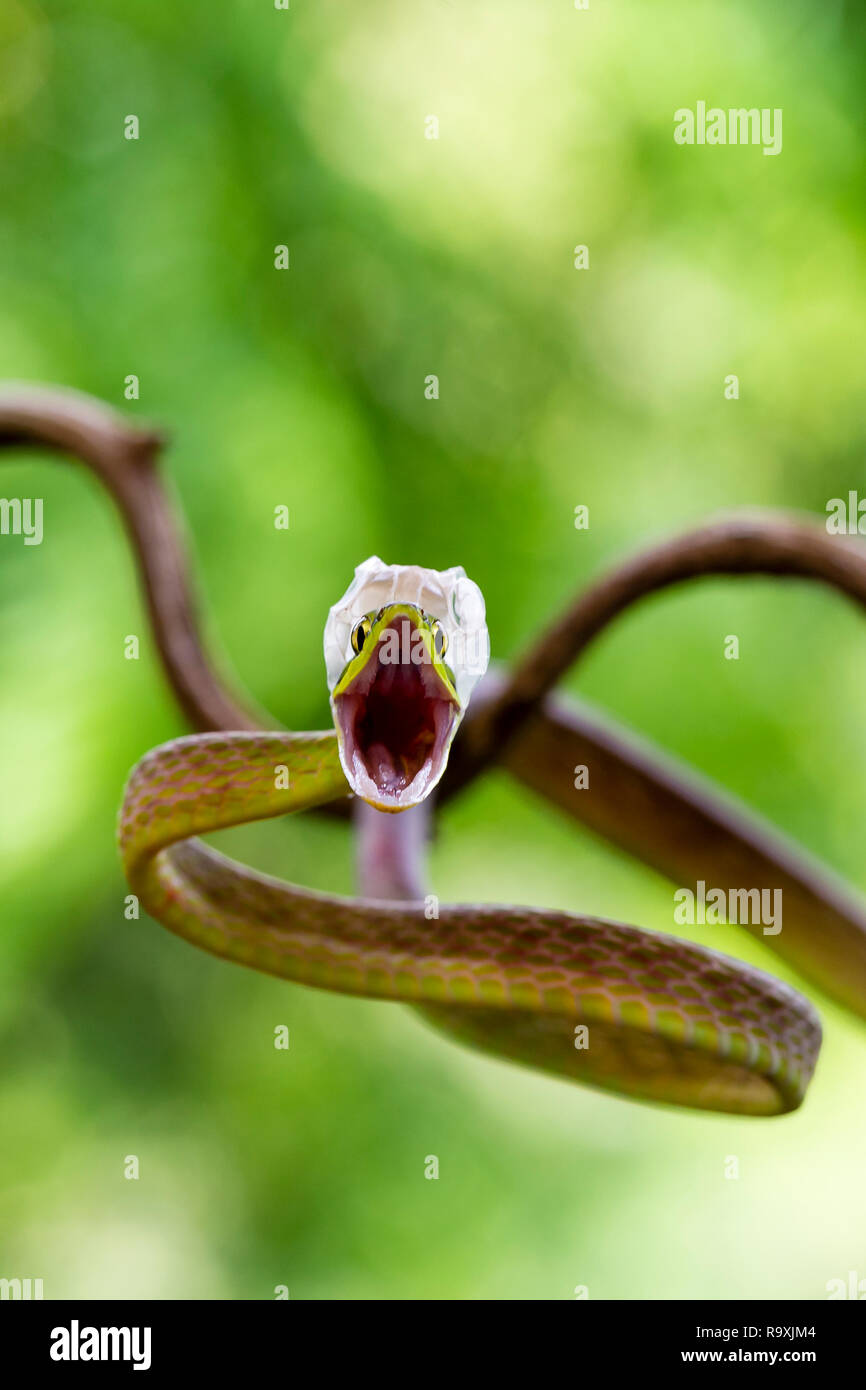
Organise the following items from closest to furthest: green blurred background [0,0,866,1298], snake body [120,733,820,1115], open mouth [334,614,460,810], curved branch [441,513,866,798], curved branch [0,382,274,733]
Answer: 1. open mouth [334,614,460,810]
2. snake body [120,733,820,1115]
3. curved branch [441,513,866,798]
4. curved branch [0,382,274,733]
5. green blurred background [0,0,866,1298]

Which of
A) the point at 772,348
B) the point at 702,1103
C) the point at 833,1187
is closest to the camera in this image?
the point at 702,1103

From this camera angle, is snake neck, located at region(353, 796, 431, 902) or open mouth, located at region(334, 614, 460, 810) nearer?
open mouth, located at region(334, 614, 460, 810)

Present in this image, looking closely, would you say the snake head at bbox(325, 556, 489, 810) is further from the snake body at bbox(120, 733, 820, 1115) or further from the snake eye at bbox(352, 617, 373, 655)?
the snake body at bbox(120, 733, 820, 1115)

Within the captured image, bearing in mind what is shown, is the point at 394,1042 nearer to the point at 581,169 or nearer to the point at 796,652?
the point at 796,652

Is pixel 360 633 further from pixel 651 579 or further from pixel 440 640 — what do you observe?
pixel 651 579

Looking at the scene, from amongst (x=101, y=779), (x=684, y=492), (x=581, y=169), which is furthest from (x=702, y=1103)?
(x=581, y=169)

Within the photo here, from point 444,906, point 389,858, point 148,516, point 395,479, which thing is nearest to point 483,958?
point 444,906

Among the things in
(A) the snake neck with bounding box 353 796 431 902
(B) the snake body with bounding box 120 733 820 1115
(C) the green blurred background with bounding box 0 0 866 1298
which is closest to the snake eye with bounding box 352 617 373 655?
(B) the snake body with bounding box 120 733 820 1115
